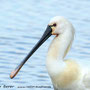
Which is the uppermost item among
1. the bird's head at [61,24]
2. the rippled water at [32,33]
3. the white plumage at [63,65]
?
the bird's head at [61,24]

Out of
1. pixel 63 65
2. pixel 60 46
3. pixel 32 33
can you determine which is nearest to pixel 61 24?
pixel 60 46

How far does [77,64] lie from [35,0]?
10.00 m

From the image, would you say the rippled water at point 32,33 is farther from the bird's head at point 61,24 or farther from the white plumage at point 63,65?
the bird's head at point 61,24

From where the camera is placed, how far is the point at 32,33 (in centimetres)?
1455

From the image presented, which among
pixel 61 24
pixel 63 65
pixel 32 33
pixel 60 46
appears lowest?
pixel 32 33

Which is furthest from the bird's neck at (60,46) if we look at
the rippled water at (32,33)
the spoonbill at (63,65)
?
the rippled water at (32,33)

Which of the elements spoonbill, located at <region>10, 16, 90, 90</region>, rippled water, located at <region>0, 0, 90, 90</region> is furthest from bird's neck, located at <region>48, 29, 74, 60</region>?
rippled water, located at <region>0, 0, 90, 90</region>

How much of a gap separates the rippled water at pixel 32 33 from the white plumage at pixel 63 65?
29 cm

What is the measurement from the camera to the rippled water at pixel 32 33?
11.2m

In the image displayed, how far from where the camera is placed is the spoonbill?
8.99 meters

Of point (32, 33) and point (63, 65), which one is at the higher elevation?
point (63, 65)

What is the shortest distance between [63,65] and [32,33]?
5.54 m

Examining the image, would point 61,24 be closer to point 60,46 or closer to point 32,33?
point 60,46

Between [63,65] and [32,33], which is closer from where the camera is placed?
[63,65]
